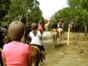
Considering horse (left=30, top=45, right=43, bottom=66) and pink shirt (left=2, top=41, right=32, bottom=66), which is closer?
pink shirt (left=2, top=41, right=32, bottom=66)

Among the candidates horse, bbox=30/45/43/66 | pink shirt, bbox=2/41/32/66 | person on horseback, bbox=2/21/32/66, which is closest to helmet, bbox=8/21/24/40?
person on horseback, bbox=2/21/32/66

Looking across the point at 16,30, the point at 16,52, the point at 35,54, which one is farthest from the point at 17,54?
the point at 35,54

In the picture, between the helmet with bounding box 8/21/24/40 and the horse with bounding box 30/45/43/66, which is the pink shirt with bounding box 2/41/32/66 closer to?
the helmet with bounding box 8/21/24/40

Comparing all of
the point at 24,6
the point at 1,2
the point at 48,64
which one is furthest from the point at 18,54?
the point at 24,6

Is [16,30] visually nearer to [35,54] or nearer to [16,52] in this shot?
[16,52]

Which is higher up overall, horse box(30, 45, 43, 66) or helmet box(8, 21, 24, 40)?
helmet box(8, 21, 24, 40)

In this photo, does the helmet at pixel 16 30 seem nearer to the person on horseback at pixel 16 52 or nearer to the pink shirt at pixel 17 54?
the person on horseback at pixel 16 52

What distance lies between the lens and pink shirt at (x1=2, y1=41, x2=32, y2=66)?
13.1ft

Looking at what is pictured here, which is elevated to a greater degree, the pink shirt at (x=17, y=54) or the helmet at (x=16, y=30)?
the helmet at (x=16, y=30)

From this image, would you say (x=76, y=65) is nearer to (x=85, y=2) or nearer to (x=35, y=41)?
(x=35, y=41)

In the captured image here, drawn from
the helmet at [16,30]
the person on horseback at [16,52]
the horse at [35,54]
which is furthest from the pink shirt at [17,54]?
the horse at [35,54]

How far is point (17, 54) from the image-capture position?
13.1ft

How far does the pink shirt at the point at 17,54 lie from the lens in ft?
13.1

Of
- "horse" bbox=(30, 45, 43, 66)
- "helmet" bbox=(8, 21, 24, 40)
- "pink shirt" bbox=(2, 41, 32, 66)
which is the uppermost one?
"helmet" bbox=(8, 21, 24, 40)
